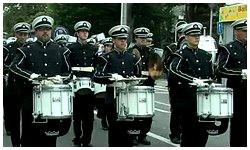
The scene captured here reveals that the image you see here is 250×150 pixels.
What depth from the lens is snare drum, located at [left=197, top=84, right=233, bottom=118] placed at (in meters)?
6.46

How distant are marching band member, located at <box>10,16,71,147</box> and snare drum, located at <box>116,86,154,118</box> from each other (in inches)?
34.4

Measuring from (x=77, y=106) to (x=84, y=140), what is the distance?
58 centimetres

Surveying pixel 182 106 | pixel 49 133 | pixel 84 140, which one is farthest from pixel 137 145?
pixel 49 133

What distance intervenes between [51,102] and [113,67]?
128cm

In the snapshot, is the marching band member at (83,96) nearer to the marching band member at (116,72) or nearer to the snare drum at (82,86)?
the snare drum at (82,86)

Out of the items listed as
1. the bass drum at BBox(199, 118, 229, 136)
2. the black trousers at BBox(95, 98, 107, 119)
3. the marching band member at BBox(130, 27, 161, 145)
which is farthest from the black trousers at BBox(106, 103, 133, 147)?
the black trousers at BBox(95, 98, 107, 119)

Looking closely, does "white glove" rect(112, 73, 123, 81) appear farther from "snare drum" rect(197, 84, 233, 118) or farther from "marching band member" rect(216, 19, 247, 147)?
"marching band member" rect(216, 19, 247, 147)

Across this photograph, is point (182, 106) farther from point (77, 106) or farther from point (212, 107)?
point (77, 106)

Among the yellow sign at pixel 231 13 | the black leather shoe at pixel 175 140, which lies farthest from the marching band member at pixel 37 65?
the yellow sign at pixel 231 13

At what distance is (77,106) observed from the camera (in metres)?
8.85

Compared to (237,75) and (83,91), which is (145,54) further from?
(237,75)

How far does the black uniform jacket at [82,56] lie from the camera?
9.07 meters

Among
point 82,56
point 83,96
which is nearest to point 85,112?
point 83,96

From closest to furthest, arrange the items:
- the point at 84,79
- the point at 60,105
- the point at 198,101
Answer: the point at 60,105 < the point at 198,101 < the point at 84,79
